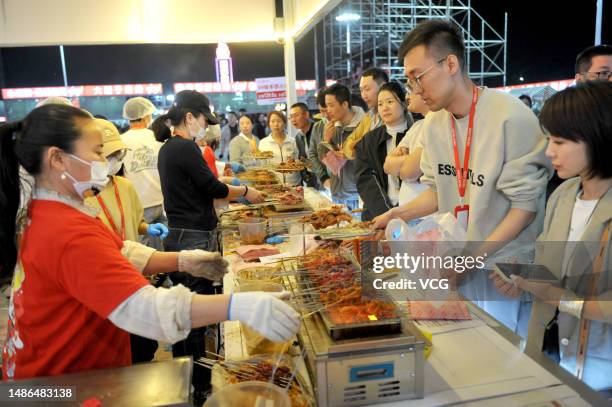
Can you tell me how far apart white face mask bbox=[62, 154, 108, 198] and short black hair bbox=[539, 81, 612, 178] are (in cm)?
168

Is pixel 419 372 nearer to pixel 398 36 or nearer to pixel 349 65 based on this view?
pixel 398 36

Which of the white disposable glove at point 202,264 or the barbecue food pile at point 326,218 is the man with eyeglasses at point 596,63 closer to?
the barbecue food pile at point 326,218

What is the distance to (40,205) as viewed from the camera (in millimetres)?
1404

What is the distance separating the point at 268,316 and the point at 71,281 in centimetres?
58

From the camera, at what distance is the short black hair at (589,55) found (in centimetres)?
289

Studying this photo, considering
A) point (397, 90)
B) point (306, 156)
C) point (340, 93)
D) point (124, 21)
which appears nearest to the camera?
point (397, 90)

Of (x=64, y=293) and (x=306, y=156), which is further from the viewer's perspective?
(x=306, y=156)

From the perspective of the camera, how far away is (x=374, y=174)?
12.0 ft

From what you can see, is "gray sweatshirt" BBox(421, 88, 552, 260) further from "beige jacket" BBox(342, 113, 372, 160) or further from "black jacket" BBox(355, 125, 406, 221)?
"beige jacket" BBox(342, 113, 372, 160)

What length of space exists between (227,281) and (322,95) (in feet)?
12.4

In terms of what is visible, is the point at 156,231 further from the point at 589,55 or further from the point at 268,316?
the point at 589,55

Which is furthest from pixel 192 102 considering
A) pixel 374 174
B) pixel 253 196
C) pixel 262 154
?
pixel 262 154

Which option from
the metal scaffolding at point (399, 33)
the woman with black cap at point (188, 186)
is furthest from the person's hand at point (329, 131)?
the metal scaffolding at point (399, 33)

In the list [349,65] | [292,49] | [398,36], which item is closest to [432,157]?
[292,49]
